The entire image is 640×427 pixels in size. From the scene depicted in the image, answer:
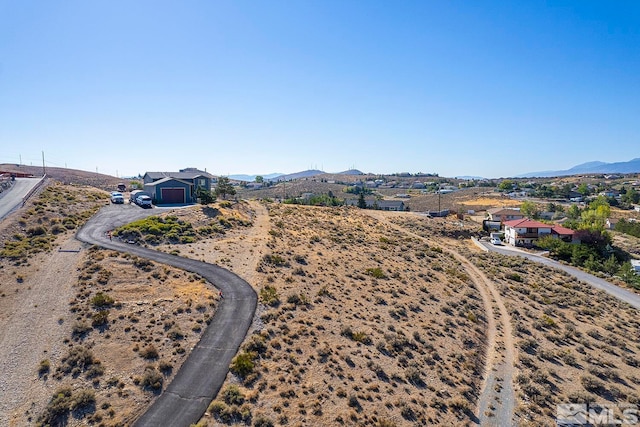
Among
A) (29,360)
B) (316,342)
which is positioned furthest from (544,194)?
(29,360)

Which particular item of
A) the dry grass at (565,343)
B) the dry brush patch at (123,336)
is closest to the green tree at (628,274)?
the dry grass at (565,343)

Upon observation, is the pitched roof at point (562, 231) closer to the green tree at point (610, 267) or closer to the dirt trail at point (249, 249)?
the green tree at point (610, 267)

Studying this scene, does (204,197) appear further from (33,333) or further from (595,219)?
(595,219)

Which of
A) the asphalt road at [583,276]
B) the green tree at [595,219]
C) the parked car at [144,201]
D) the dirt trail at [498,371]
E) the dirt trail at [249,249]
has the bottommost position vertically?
the asphalt road at [583,276]

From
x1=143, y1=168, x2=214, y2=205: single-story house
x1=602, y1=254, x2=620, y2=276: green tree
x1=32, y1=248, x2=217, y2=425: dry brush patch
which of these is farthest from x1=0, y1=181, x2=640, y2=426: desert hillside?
x1=143, y1=168, x2=214, y2=205: single-story house

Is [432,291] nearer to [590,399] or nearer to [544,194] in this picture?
[590,399]

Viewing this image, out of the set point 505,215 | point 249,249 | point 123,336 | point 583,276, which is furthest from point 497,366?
point 505,215
